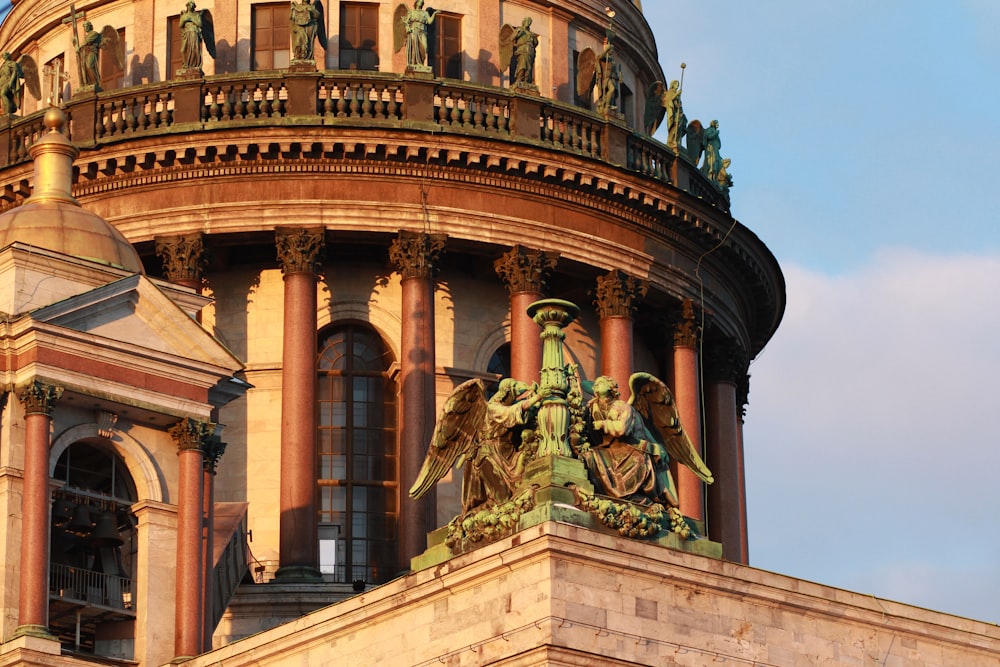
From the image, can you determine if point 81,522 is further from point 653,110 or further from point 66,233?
point 653,110

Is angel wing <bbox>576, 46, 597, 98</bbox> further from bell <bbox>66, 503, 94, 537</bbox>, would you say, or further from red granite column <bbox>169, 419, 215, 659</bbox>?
bell <bbox>66, 503, 94, 537</bbox>

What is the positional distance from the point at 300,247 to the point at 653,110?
1110cm

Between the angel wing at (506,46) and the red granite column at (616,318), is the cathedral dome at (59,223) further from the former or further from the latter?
the red granite column at (616,318)

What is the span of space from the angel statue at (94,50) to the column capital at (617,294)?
38.1 ft

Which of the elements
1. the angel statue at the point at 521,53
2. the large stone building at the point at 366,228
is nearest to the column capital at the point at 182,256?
the large stone building at the point at 366,228

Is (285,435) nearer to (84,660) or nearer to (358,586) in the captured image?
(358,586)

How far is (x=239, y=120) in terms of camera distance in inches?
2403

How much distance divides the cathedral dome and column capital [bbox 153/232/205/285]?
29.5 ft

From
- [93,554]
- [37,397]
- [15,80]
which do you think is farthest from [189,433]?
[15,80]

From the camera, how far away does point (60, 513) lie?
154ft

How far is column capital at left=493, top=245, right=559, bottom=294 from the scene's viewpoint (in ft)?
202

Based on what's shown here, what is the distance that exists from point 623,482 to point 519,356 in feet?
67.9

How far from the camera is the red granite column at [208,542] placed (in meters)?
47.9

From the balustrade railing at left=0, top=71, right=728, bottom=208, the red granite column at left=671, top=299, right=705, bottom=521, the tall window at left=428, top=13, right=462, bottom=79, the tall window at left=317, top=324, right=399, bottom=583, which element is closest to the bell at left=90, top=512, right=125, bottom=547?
the tall window at left=317, top=324, right=399, bottom=583
